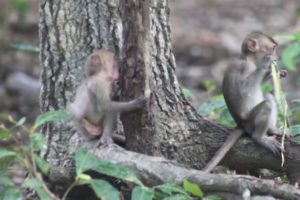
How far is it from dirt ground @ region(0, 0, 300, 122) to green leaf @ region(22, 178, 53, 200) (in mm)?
7602

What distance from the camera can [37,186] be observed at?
16.6 feet

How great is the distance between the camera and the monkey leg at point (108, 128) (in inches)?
255

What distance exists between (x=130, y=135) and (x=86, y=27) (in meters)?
1.05

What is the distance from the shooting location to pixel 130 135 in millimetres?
6234

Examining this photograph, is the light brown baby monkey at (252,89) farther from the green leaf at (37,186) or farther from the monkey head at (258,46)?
the green leaf at (37,186)

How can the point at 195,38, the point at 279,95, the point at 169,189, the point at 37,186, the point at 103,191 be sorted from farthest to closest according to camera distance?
the point at 195,38 → the point at 279,95 → the point at 169,189 → the point at 103,191 → the point at 37,186

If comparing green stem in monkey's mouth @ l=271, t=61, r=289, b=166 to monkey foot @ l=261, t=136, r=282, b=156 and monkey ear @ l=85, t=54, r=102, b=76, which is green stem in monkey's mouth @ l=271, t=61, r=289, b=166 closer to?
monkey foot @ l=261, t=136, r=282, b=156

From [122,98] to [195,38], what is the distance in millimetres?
9034

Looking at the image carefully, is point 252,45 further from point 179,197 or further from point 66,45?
point 179,197

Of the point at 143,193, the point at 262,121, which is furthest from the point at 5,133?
the point at 262,121

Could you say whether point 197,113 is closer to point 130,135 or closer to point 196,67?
point 130,135

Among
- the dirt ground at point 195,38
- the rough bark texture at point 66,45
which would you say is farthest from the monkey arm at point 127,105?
the dirt ground at point 195,38

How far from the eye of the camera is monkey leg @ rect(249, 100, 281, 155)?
6.77 meters

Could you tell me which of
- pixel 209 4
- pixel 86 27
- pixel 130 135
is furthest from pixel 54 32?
pixel 209 4
